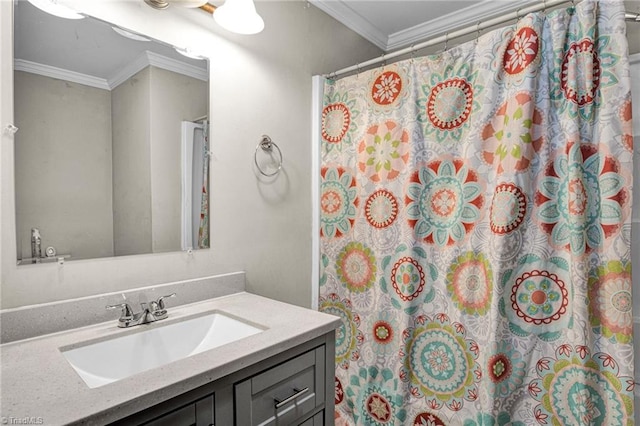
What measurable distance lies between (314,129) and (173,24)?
87cm

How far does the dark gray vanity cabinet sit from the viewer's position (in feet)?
2.60

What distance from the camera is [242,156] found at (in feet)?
5.24

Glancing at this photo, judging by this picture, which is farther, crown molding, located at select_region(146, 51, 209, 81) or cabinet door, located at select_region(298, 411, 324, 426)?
crown molding, located at select_region(146, 51, 209, 81)

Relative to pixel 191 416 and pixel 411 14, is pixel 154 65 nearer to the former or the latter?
pixel 191 416

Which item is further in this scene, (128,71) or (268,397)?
(128,71)

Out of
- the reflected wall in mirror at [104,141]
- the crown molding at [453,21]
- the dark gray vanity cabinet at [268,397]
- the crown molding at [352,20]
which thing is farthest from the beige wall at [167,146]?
the crown molding at [453,21]

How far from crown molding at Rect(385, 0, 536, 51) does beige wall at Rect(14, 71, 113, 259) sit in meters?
1.98

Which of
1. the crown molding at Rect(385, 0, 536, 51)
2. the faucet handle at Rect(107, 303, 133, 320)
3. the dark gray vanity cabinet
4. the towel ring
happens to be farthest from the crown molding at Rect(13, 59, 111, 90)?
the crown molding at Rect(385, 0, 536, 51)

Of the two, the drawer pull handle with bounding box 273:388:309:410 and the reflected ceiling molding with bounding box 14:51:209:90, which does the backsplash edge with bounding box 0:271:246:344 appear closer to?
the drawer pull handle with bounding box 273:388:309:410

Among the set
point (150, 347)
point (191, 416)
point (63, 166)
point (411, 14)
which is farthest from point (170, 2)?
point (411, 14)

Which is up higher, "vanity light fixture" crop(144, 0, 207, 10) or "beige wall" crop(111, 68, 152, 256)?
"vanity light fixture" crop(144, 0, 207, 10)

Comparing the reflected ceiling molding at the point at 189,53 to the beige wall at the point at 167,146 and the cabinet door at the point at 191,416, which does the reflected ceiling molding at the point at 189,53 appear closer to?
the beige wall at the point at 167,146

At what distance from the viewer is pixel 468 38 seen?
7.20 ft

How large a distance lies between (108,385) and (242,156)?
1066 mm
